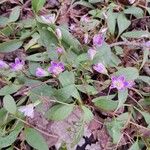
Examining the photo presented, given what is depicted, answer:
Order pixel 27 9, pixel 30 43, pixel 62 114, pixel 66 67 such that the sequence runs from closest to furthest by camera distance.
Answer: pixel 62 114, pixel 66 67, pixel 30 43, pixel 27 9

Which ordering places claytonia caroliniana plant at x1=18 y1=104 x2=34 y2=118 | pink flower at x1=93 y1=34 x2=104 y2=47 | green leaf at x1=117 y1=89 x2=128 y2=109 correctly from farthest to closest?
pink flower at x1=93 y1=34 x2=104 y2=47, green leaf at x1=117 y1=89 x2=128 y2=109, claytonia caroliniana plant at x1=18 y1=104 x2=34 y2=118

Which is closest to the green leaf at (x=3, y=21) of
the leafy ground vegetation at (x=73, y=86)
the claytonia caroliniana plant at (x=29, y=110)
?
the leafy ground vegetation at (x=73, y=86)

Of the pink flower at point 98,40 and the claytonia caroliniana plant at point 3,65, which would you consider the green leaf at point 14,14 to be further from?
the pink flower at point 98,40

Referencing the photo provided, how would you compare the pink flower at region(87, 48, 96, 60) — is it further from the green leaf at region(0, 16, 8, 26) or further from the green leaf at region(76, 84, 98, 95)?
the green leaf at region(0, 16, 8, 26)

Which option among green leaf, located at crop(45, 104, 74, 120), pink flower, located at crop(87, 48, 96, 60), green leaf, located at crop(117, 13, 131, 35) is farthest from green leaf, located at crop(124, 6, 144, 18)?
green leaf, located at crop(45, 104, 74, 120)

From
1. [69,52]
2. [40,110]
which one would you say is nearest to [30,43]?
[69,52]

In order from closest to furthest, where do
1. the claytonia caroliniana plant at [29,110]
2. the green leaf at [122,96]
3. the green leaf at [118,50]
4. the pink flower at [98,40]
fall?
the claytonia caroliniana plant at [29,110]
the green leaf at [122,96]
the pink flower at [98,40]
the green leaf at [118,50]

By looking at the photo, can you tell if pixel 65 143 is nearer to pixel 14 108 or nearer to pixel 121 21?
pixel 14 108
